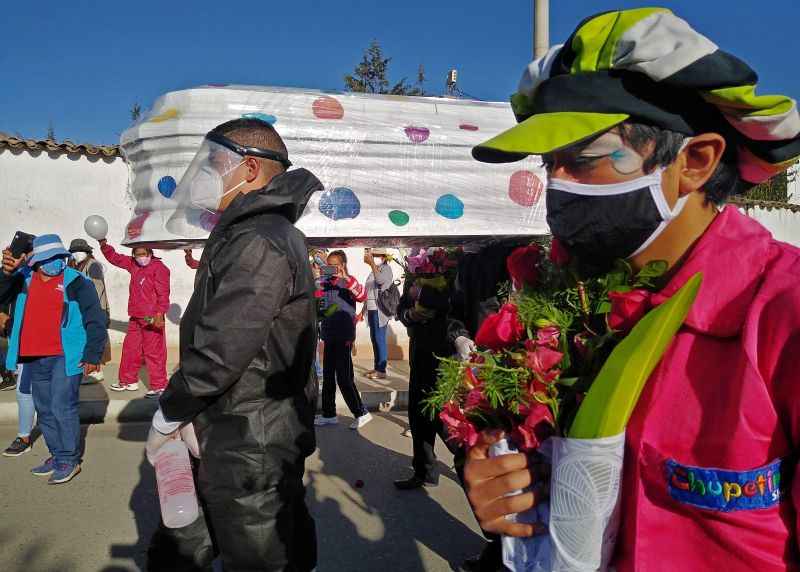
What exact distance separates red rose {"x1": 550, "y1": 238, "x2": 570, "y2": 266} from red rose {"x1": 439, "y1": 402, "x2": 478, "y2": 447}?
47cm

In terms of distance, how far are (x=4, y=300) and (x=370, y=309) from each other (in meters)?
5.22

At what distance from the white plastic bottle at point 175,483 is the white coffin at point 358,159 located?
110 cm

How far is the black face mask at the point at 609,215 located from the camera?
121cm

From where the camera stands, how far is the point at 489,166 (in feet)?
11.6

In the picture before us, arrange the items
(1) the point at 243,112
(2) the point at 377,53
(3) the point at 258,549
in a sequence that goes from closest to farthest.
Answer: (3) the point at 258,549, (1) the point at 243,112, (2) the point at 377,53

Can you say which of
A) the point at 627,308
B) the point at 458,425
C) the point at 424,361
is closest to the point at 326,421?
the point at 424,361

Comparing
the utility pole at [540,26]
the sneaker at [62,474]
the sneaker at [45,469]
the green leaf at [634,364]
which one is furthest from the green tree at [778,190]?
the green leaf at [634,364]

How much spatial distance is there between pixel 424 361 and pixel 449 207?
1857mm

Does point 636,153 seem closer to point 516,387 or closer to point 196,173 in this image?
point 516,387

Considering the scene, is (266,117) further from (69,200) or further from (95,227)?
(69,200)

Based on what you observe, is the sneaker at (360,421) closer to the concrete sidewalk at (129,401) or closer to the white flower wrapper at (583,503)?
the concrete sidewalk at (129,401)

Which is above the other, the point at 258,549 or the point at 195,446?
the point at 195,446

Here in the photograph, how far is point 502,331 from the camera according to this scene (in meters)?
1.42

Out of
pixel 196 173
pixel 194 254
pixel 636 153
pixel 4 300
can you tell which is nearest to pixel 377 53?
pixel 194 254
